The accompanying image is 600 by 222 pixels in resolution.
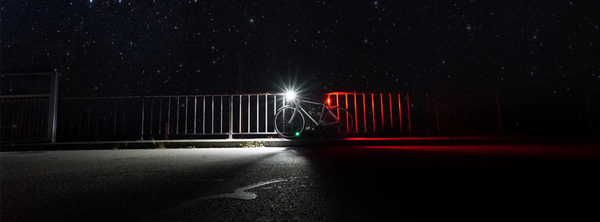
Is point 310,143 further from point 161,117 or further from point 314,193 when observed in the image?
point 161,117

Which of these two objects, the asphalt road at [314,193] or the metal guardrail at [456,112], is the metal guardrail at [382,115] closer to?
the metal guardrail at [456,112]

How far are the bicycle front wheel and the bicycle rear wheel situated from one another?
2.50 ft

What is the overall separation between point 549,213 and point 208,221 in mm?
2076

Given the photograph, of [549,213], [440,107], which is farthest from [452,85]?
[549,213]

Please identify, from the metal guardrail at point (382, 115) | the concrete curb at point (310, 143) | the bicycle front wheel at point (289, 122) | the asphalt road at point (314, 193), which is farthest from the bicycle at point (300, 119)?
the asphalt road at point (314, 193)

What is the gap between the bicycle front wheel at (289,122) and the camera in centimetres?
755

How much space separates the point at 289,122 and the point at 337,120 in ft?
4.57

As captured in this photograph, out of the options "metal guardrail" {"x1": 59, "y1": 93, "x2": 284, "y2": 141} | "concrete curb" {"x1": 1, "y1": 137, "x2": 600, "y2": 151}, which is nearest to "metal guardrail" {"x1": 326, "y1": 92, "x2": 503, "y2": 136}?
"concrete curb" {"x1": 1, "y1": 137, "x2": 600, "y2": 151}

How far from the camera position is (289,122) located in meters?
7.58

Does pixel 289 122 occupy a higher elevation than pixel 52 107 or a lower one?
lower

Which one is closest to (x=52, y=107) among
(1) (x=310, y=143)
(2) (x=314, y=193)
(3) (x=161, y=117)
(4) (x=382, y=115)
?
(3) (x=161, y=117)

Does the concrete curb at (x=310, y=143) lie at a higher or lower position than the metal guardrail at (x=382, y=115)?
lower

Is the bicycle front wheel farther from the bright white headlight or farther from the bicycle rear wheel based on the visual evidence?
the bicycle rear wheel

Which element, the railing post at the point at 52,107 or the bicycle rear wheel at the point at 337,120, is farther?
the bicycle rear wheel at the point at 337,120
